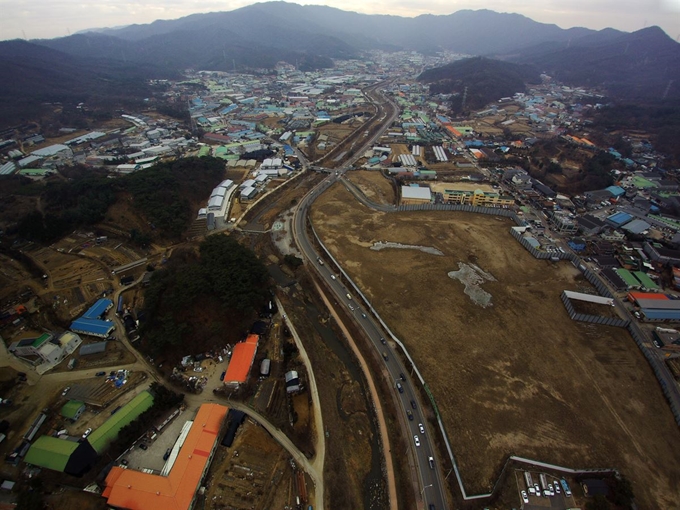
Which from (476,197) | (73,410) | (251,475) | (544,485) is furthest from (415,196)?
(73,410)

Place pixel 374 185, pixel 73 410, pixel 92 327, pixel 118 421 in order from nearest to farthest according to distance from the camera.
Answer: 1. pixel 118 421
2. pixel 73 410
3. pixel 92 327
4. pixel 374 185

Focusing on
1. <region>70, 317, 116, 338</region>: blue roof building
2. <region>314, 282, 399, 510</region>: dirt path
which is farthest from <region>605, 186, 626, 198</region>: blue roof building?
<region>70, 317, 116, 338</region>: blue roof building

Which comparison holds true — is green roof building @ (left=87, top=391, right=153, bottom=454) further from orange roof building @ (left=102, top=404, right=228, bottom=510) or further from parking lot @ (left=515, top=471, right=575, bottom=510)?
parking lot @ (left=515, top=471, right=575, bottom=510)

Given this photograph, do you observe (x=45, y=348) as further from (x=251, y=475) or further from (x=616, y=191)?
(x=616, y=191)

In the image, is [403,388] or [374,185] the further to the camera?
[374,185]

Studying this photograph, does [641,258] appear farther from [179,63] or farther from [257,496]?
[179,63]

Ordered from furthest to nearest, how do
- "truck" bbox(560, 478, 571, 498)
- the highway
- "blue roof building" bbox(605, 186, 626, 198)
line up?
"blue roof building" bbox(605, 186, 626, 198), the highway, "truck" bbox(560, 478, 571, 498)

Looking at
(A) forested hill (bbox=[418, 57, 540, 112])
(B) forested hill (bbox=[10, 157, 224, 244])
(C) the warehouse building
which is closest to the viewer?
(B) forested hill (bbox=[10, 157, 224, 244])

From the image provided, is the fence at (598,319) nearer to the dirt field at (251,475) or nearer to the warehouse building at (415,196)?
the warehouse building at (415,196)
